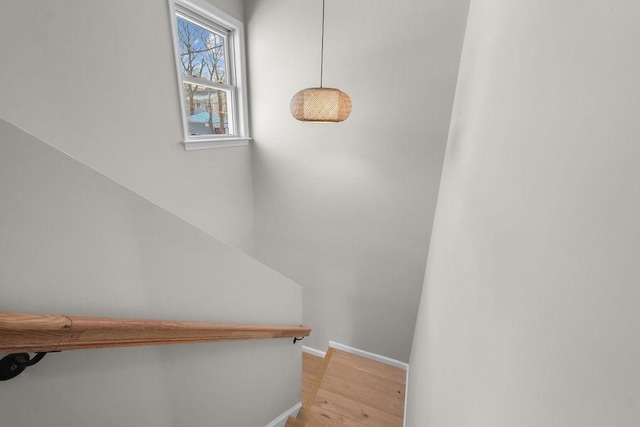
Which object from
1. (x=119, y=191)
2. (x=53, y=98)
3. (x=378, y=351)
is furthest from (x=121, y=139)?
(x=378, y=351)

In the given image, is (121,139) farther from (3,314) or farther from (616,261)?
(616,261)

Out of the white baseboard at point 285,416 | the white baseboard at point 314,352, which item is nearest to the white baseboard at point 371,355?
the white baseboard at point 314,352

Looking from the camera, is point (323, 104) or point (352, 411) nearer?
point (323, 104)

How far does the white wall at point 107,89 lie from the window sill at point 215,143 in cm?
6

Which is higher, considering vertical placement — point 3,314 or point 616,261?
point 616,261

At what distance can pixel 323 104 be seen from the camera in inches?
74.1

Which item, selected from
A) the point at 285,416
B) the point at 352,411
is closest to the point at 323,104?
the point at 285,416

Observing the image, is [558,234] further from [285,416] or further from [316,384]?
[316,384]

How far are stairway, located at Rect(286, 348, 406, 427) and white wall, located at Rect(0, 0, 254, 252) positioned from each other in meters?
1.81

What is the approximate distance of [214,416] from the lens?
4.05ft

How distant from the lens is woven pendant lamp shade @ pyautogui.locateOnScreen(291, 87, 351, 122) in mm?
1881

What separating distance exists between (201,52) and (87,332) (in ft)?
8.47

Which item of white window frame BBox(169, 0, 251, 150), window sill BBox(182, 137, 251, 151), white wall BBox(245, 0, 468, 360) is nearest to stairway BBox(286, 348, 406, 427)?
white wall BBox(245, 0, 468, 360)

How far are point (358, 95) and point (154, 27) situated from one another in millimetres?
1532
